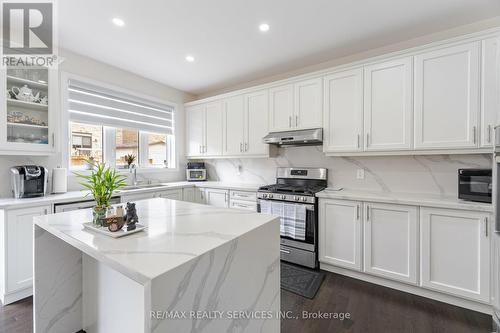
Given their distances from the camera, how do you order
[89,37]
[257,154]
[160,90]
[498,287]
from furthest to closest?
[160,90]
[257,154]
[89,37]
[498,287]

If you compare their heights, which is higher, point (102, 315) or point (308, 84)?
point (308, 84)

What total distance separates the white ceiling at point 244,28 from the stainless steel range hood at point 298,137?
1.00m

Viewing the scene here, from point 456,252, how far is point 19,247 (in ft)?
12.9


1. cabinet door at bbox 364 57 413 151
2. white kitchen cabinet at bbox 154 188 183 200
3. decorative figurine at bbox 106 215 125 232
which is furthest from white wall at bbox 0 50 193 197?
A: cabinet door at bbox 364 57 413 151

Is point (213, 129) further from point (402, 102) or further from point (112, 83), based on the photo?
point (402, 102)

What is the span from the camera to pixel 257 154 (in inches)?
136

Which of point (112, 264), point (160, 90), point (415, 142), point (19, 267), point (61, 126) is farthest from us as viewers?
point (160, 90)

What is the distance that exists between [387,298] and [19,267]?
11.4 feet

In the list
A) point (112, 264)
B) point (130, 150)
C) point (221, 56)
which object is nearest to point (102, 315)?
point (112, 264)

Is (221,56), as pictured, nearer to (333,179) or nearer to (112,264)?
(333,179)

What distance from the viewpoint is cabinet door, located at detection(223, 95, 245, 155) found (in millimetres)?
3609

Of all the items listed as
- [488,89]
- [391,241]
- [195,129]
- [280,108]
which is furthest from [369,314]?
[195,129]

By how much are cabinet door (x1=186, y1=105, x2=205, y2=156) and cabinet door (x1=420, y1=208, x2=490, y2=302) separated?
11.1ft

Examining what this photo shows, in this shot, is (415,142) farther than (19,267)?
Yes
